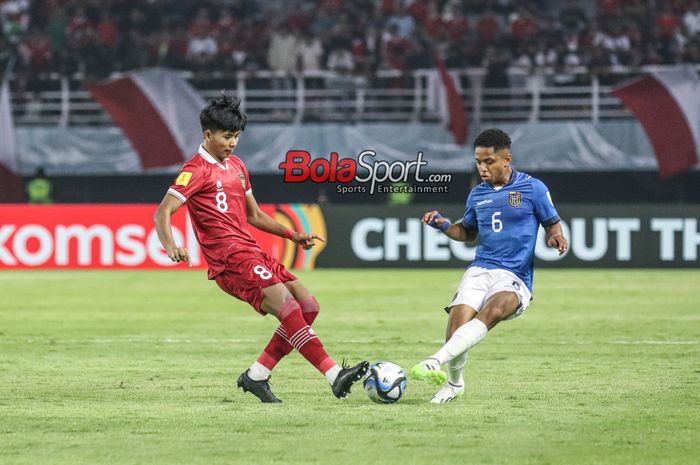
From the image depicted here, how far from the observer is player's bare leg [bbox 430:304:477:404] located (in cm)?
920

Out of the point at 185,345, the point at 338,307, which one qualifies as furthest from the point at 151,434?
the point at 338,307

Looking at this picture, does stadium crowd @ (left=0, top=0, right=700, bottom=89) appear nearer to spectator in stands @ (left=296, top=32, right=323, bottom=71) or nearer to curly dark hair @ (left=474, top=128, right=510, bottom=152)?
spectator in stands @ (left=296, top=32, right=323, bottom=71)

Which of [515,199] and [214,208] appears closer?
[214,208]

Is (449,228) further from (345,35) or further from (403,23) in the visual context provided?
(403,23)

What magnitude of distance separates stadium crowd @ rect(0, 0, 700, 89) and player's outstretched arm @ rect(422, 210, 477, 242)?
18.4 meters

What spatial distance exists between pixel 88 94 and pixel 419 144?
7.14 meters

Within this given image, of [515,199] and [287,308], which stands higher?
[515,199]

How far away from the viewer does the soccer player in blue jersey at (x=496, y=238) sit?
9219 millimetres

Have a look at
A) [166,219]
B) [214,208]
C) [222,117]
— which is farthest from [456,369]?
[222,117]

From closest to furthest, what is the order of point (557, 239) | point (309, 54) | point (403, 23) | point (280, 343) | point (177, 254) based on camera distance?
point (177, 254)
point (557, 239)
point (280, 343)
point (309, 54)
point (403, 23)

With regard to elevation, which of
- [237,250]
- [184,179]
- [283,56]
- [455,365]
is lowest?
[283,56]

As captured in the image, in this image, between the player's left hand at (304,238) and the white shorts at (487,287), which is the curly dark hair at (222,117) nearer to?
the player's left hand at (304,238)

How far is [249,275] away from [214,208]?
0.54m

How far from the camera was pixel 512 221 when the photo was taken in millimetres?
9445
